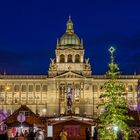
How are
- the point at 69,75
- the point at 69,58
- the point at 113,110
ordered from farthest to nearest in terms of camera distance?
the point at 69,58, the point at 69,75, the point at 113,110

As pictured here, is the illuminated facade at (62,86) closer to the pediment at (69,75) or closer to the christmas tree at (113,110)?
the pediment at (69,75)

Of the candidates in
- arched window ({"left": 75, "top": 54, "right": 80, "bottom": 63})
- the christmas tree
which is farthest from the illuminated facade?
the christmas tree

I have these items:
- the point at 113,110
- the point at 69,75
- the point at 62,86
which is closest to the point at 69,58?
the point at 69,75

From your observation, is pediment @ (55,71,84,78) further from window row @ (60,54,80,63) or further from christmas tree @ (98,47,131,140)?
christmas tree @ (98,47,131,140)

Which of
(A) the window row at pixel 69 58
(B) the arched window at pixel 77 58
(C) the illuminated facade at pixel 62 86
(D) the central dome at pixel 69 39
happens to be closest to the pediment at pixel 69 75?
(C) the illuminated facade at pixel 62 86

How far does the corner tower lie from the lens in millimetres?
136375

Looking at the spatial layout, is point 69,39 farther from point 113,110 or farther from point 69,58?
point 113,110

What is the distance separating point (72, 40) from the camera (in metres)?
141

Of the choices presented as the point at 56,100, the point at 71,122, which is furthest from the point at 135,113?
the point at 56,100

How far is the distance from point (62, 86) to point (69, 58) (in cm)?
914

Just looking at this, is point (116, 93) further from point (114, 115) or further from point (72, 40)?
point (72, 40)

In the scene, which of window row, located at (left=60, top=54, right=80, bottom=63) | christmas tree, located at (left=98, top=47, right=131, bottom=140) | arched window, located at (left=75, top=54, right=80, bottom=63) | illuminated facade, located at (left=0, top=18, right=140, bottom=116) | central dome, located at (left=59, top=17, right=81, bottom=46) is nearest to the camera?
christmas tree, located at (left=98, top=47, right=131, bottom=140)

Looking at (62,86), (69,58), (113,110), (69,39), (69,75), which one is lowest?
(113,110)

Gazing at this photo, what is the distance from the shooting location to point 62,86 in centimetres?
13550
